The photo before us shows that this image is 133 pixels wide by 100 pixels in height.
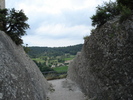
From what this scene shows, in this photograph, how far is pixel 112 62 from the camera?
7.34 meters

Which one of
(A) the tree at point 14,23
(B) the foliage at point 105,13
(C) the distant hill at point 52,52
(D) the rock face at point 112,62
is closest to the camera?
(D) the rock face at point 112,62

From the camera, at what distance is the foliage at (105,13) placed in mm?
9287

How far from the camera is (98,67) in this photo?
28.2ft

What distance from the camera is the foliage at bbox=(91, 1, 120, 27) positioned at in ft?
30.5

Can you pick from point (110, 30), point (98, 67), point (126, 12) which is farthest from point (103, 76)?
point (126, 12)

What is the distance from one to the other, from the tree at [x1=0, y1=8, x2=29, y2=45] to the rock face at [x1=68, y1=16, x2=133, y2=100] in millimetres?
6095

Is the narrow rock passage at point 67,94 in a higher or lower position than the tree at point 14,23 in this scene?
lower

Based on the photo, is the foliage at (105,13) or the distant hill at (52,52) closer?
the foliage at (105,13)

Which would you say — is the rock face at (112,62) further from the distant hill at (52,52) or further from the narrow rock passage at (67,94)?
the distant hill at (52,52)

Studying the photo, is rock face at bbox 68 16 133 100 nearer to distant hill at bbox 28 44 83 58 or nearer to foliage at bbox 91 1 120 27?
foliage at bbox 91 1 120 27

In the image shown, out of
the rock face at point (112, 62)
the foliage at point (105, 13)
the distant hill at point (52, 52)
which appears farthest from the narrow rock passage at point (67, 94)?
the distant hill at point (52, 52)

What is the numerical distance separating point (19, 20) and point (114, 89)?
29.3 ft

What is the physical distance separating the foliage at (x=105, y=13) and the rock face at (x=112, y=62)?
1.99 ft

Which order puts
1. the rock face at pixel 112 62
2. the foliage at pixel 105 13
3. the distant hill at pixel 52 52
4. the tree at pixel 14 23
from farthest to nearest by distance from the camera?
the distant hill at pixel 52 52, the tree at pixel 14 23, the foliage at pixel 105 13, the rock face at pixel 112 62
